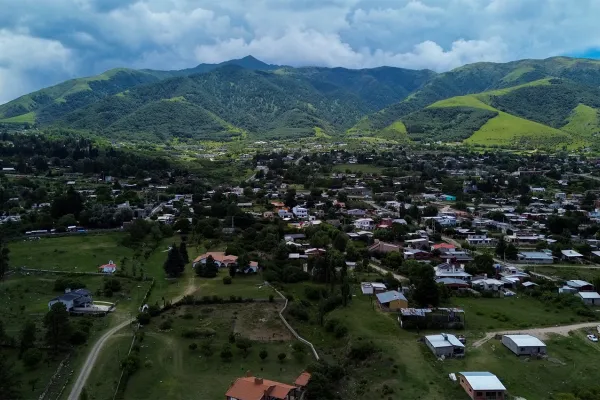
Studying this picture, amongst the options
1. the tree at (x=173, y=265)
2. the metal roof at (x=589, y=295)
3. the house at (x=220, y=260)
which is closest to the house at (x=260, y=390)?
the tree at (x=173, y=265)

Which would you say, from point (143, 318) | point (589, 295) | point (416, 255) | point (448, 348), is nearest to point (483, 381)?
point (448, 348)

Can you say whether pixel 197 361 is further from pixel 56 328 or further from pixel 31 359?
pixel 31 359

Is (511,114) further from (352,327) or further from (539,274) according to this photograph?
(352,327)

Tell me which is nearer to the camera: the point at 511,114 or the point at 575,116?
the point at 575,116

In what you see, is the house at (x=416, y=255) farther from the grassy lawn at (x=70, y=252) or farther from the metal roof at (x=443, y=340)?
the grassy lawn at (x=70, y=252)

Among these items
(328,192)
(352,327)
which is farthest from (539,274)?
(328,192)

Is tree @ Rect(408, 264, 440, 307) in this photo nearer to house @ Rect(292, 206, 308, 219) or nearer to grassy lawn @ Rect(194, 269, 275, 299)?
grassy lawn @ Rect(194, 269, 275, 299)
